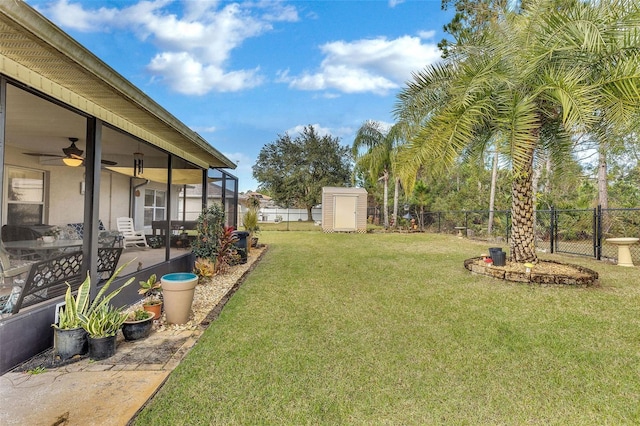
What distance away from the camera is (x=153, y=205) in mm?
11203

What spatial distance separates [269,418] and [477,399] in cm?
148

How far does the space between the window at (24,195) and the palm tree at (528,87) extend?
25.0ft

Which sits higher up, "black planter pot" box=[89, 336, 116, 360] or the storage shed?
the storage shed

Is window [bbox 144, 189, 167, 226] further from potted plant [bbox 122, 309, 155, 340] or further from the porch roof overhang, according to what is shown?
potted plant [bbox 122, 309, 155, 340]

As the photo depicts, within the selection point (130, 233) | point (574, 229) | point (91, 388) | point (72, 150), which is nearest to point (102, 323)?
point (91, 388)

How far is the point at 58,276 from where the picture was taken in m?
3.00

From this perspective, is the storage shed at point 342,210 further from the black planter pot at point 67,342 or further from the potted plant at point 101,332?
the black planter pot at point 67,342

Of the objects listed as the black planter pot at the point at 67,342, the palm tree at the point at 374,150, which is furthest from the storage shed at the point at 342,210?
the black planter pot at the point at 67,342

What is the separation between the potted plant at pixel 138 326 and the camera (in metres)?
3.04

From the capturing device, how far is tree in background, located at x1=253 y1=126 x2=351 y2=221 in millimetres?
27656

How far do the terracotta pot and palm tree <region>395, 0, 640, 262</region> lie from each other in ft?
14.6

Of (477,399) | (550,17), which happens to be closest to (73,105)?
(477,399)

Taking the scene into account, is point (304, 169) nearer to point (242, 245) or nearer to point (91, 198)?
point (242, 245)

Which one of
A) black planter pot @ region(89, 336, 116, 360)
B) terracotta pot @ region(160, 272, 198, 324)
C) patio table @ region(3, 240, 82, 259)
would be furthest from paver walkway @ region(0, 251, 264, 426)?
patio table @ region(3, 240, 82, 259)
